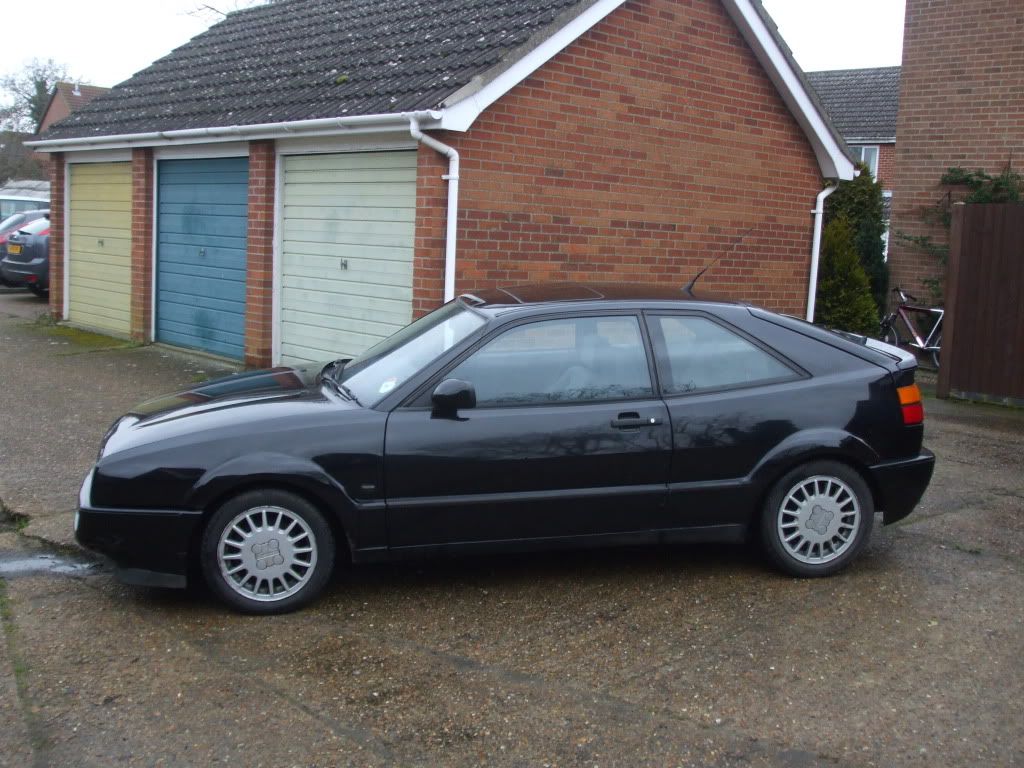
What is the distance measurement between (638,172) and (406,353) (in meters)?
5.80

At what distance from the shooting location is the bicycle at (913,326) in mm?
14211

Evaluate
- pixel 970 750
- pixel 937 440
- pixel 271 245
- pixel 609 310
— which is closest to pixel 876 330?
pixel 937 440

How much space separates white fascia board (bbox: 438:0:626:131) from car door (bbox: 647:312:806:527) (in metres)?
4.14

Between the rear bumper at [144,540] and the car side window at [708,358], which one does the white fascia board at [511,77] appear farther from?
the rear bumper at [144,540]

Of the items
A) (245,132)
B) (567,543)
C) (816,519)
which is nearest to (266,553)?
(567,543)

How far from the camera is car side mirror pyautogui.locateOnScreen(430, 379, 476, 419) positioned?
494cm

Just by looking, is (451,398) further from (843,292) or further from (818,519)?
(843,292)

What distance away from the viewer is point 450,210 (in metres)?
9.27

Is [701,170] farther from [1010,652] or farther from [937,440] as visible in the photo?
[1010,652]

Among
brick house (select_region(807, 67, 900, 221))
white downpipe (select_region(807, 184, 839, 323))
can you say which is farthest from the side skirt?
brick house (select_region(807, 67, 900, 221))

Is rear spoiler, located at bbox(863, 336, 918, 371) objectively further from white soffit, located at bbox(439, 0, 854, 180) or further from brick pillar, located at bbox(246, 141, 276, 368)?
brick pillar, located at bbox(246, 141, 276, 368)

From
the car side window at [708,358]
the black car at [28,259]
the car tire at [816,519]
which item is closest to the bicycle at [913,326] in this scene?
the car tire at [816,519]

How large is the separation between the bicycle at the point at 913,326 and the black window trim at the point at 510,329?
994 centimetres

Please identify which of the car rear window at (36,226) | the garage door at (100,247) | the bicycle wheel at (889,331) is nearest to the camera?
the garage door at (100,247)
